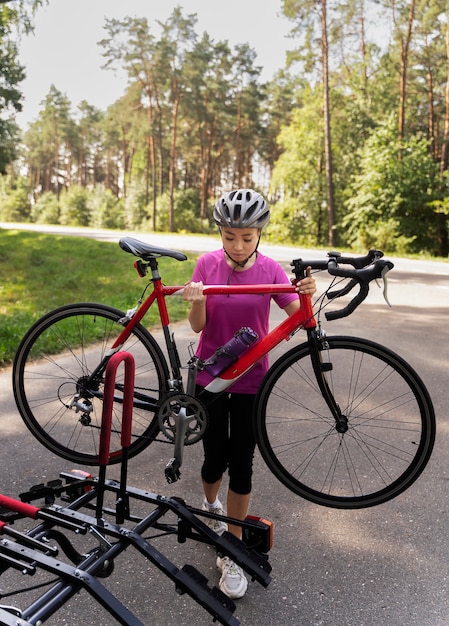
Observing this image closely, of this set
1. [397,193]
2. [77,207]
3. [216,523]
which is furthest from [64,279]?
[77,207]

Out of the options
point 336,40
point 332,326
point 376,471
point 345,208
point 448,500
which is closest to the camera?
point 448,500

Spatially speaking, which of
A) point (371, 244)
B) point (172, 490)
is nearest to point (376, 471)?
point (172, 490)

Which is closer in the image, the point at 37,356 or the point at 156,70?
the point at 37,356

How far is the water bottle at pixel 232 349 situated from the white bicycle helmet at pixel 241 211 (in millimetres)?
457

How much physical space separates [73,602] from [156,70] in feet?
113

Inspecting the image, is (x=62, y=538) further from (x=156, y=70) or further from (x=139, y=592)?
(x=156, y=70)

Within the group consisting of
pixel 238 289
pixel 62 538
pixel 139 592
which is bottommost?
pixel 139 592

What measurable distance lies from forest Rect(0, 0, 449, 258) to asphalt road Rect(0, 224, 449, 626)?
1063 cm

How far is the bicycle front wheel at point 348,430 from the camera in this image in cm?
249

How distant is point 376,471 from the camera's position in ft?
11.1

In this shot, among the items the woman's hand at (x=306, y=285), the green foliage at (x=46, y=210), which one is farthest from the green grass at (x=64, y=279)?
the green foliage at (x=46, y=210)

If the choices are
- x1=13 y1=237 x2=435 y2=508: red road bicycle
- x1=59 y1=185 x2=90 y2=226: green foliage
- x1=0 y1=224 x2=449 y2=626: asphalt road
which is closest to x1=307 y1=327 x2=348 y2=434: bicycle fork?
x1=13 y1=237 x2=435 y2=508: red road bicycle

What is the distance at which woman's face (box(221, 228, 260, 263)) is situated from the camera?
93.2 inches

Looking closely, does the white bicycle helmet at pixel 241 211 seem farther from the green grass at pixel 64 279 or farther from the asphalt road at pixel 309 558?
the green grass at pixel 64 279
